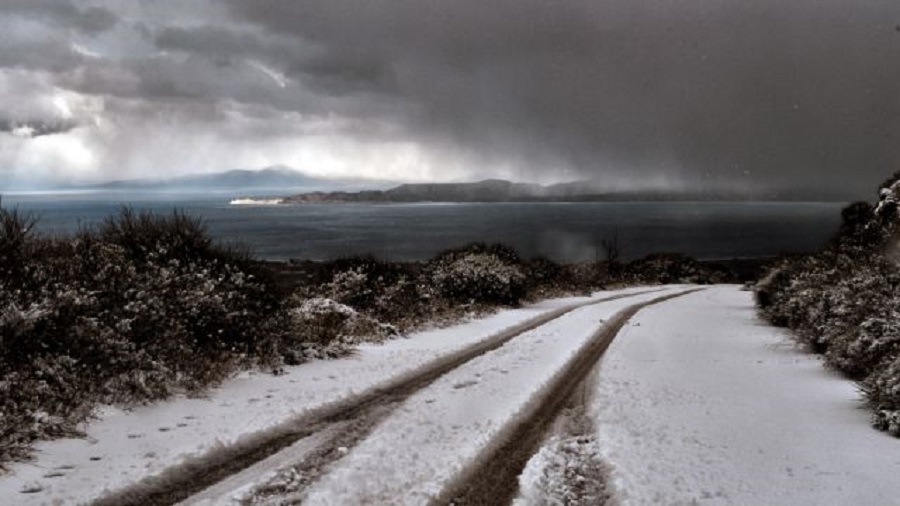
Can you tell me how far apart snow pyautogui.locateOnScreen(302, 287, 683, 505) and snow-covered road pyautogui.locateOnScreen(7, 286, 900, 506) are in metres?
0.02

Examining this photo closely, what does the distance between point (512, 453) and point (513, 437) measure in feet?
1.88

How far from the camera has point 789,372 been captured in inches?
→ 439

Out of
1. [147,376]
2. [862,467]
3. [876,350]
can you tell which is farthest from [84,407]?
[876,350]

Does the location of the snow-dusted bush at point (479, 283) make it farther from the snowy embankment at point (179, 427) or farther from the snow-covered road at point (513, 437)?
the snowy embankment at point (179, 427)

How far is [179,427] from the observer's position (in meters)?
7.25

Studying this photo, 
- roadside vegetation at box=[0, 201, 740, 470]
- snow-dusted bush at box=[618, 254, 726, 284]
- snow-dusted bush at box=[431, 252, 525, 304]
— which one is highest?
roadside vegetation at box=[0, 201, 740, 470]

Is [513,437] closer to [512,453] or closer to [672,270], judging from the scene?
[512,453]

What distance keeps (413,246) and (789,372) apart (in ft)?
332

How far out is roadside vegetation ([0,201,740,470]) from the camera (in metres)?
7.44

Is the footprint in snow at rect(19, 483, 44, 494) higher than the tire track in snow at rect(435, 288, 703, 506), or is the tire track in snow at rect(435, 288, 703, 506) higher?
the footprint in snow at rect(19, 483, 44, 494)

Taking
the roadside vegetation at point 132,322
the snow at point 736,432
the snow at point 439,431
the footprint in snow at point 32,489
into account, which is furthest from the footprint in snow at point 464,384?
the footprint in snow at point 32,489

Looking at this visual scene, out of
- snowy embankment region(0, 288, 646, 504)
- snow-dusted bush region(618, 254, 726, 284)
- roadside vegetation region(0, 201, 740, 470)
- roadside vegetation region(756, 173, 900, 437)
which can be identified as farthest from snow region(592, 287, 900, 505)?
snow-dusted bush region(618, 254, 726, 284)

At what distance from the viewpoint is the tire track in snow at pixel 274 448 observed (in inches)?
208

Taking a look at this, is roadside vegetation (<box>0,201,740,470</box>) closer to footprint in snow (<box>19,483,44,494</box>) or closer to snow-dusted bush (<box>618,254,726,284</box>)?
footprint in snow (<box>19,483,44,494</box>)
